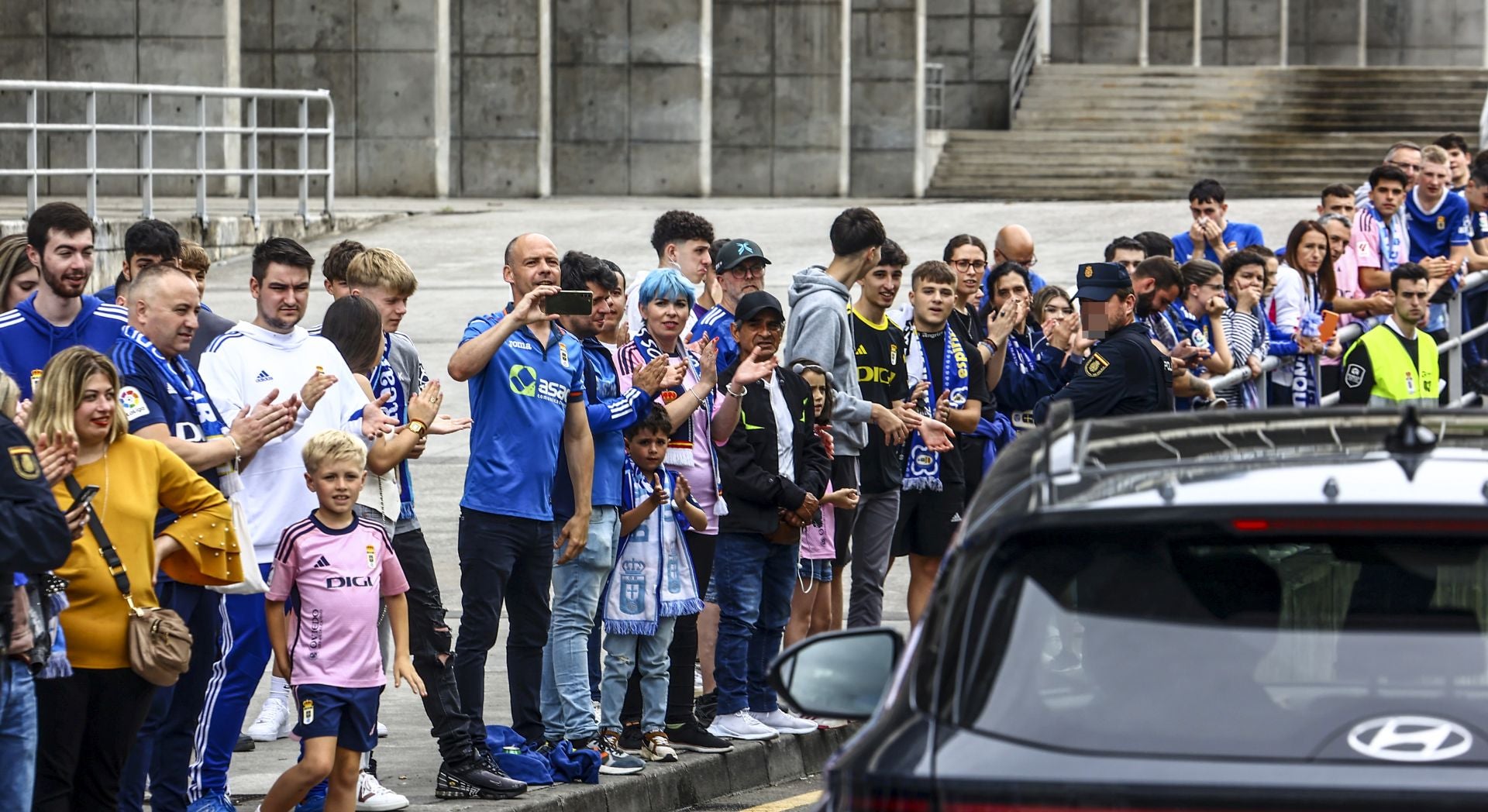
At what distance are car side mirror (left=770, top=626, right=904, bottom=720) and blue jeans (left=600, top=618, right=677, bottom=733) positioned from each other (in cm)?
404

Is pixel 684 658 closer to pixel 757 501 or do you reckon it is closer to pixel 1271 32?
pixel 757 501

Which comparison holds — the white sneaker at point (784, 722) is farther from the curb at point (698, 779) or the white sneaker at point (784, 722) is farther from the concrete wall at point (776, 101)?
the concrete wall at point (776, 101)

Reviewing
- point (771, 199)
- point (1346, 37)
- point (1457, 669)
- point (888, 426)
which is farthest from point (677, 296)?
point (1346, 37)

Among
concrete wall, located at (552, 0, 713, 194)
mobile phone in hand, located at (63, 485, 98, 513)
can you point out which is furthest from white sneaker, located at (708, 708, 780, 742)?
concrete wall, located at (552, 0, 713, 194)

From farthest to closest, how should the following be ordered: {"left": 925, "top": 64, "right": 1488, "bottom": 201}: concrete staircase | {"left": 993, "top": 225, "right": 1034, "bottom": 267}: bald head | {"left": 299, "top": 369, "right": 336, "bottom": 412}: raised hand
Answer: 1. {"left": 925, "top": 64, "right": 1488, "bottom": 201}: concrete staircase
2. {"left": 993, "top": 225, "right": 1034, "bottom": 267}: bald head
3. {"left": 299, "top": 369, "right": 336, "bottom": 412}: raised hand

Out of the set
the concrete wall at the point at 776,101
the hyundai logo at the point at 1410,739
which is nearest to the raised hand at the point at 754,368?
the hyundai logo at the point at 1410,739

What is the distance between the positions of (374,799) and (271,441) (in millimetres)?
1239

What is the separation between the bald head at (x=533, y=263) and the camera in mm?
7926

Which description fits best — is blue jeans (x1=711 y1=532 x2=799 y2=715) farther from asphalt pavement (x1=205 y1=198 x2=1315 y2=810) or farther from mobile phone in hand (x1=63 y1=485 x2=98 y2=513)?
mobile phone in hand (x1=63 y1=485 x2=98 y2=513)

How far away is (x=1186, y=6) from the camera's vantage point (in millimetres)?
42906

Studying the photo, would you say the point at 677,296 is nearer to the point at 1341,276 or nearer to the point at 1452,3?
the point at 1341,276

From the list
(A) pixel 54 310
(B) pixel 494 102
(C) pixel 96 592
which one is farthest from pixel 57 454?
(B) pixel 494 102

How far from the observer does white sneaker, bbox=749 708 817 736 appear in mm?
9125

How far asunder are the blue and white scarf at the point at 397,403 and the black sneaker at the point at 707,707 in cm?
162
